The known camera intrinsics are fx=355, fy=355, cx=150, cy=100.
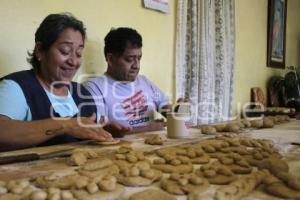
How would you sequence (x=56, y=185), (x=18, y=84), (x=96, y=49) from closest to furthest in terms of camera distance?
(x=56, y=185), (x=18, y=84), (x=96, y=49)

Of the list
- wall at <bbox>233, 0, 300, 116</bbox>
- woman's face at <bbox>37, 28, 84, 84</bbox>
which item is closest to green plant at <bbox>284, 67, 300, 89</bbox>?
wall at <bbox>233, 0, 300, 116</bbox>

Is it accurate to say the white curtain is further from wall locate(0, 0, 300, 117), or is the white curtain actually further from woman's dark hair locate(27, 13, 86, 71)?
woman's dark hair locate(27, 13, 86, 71)

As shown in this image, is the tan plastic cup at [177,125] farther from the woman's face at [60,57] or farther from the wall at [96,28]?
the wall at [96,28]

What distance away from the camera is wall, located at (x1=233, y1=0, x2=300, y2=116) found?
3.91 m

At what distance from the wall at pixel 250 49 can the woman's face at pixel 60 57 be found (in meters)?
2.62

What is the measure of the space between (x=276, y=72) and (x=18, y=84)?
161 inches

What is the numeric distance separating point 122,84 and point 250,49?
2.52 m

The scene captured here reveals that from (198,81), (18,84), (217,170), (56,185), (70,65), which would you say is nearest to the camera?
(56,185)

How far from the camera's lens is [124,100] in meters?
2.04

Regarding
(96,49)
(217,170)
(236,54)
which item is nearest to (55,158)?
(217,170)

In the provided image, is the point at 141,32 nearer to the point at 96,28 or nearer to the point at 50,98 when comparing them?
the point at 96,28

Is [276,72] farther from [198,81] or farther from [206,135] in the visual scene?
[206,135]

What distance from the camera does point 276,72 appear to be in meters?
4.78

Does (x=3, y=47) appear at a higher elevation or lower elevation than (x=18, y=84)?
higher
